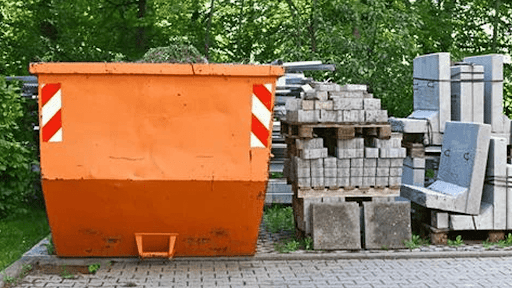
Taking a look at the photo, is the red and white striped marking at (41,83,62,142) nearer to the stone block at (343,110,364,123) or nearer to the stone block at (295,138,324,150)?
the stone block at (295,138,324,150)

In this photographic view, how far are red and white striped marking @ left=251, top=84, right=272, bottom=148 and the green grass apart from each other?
2.77 meters

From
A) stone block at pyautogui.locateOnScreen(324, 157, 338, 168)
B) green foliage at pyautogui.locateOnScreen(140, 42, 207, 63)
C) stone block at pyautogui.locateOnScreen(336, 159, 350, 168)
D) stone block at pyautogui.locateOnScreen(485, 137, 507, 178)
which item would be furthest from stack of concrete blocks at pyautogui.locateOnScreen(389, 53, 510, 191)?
green foliage at pyautogui.locateOnScreen(140, 42, 207, 63)

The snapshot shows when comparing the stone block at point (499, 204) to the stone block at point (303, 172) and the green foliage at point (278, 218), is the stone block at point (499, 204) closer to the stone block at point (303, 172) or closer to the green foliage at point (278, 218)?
the stone block at point (303, 172)

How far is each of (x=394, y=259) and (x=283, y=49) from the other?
925cm

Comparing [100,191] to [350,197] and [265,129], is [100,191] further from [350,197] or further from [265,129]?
[350,197]

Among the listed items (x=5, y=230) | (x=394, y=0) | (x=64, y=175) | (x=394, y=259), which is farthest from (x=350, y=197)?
(x=394, y=0)

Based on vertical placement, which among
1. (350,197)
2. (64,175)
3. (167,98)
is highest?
(167,98)

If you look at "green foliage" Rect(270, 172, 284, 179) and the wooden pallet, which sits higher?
the wooden pallet

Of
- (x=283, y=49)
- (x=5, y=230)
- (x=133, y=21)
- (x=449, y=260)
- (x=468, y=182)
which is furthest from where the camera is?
(x=133, y=21)

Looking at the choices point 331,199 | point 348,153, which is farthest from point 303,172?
point 348,153

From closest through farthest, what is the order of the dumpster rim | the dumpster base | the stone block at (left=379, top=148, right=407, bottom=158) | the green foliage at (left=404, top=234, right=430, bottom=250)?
1. the dumpster rim
2. the dumpster base
3. the green foliage at (left=404, top=234, right=430, bottom=250)
4. the stone block at (left=379, top=148, right=407, bottom=158)

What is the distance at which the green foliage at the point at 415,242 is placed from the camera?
869cm

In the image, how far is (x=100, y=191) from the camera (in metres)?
7.13

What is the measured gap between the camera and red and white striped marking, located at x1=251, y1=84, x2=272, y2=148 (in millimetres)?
7199
